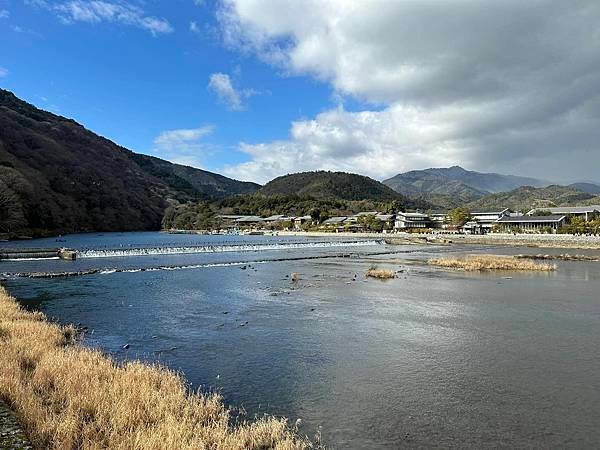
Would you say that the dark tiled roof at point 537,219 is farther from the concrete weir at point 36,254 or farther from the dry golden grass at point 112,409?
the dry golden grass at point 112,409

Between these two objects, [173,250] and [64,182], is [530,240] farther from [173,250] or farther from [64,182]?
[64,182]

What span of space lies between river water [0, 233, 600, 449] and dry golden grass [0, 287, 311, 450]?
998 mm

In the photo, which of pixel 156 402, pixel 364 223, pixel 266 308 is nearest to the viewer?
pixel 156 402

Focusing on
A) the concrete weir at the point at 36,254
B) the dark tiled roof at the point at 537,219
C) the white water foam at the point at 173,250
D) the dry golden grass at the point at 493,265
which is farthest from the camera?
the dark tiled roof at the point at 537,219

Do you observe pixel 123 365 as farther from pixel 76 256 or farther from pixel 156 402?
pixel 76 256

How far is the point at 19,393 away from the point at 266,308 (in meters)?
11.2

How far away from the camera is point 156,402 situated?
21.4ft

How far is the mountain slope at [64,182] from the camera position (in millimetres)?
74312

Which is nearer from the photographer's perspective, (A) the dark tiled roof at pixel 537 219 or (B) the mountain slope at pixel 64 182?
(B) the mountain slope at pixel 64 182

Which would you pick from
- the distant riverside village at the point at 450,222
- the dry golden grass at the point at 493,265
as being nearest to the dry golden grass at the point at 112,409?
the dry golden grass at the point at 493,265

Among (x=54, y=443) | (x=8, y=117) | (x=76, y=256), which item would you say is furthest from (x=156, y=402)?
(x=8, y=117)

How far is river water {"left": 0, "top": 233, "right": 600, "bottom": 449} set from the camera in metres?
6.93

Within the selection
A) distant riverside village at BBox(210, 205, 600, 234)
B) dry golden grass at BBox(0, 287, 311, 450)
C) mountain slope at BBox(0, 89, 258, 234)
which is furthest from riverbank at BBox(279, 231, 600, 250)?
mountain slope at BBox(0, 89, 258, 234)

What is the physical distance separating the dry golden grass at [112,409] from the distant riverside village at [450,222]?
245ft
